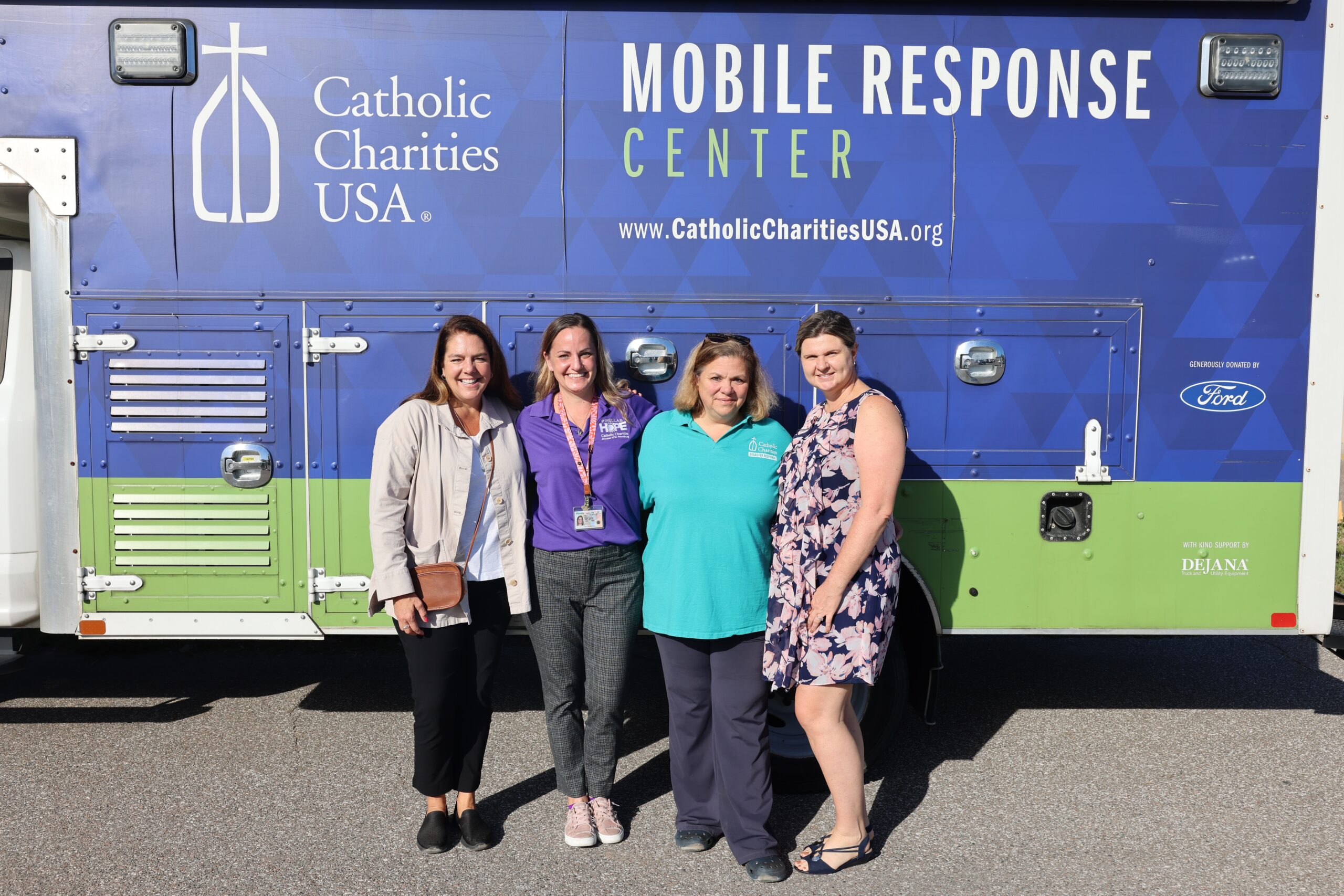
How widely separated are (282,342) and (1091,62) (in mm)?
3237

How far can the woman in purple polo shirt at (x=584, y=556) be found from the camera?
3.11 meters

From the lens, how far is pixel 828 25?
3.51 m

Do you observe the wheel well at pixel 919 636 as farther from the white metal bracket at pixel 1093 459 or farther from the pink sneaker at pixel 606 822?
the pink sneaker at pixel 606 822

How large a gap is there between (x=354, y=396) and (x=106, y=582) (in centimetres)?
122

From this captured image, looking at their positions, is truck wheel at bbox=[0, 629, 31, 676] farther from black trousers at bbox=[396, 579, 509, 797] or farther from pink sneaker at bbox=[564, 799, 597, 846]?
pink sneaker at bbox=[564, 799, 597, 846]

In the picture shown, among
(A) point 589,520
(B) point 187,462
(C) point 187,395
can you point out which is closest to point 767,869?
A: (A) point 589,520

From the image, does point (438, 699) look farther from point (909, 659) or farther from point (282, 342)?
point (909, 659)

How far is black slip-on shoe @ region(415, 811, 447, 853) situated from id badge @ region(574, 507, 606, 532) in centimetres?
113

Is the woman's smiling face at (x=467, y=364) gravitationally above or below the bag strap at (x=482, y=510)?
above

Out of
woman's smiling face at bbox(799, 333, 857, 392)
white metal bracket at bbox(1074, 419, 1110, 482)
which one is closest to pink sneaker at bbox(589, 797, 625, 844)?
woman's smiling face at bbox(799, 333, 857, 392)

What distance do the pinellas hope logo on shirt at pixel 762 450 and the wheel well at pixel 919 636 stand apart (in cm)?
85

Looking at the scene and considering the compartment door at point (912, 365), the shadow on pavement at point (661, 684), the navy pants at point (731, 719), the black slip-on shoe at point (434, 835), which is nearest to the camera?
the navy pants at point (731, 719)

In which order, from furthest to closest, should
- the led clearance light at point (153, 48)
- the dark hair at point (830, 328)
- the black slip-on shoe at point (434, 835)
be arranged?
the led clearance light at point (153, 48) → the black slip-on shoe at point (434, 835) → the dark hair at point (830, 328)

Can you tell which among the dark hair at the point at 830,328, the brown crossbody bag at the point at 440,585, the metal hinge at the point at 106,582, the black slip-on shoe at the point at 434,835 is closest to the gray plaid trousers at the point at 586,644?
Answer: the brown crossbody bag at the point at 440,585
